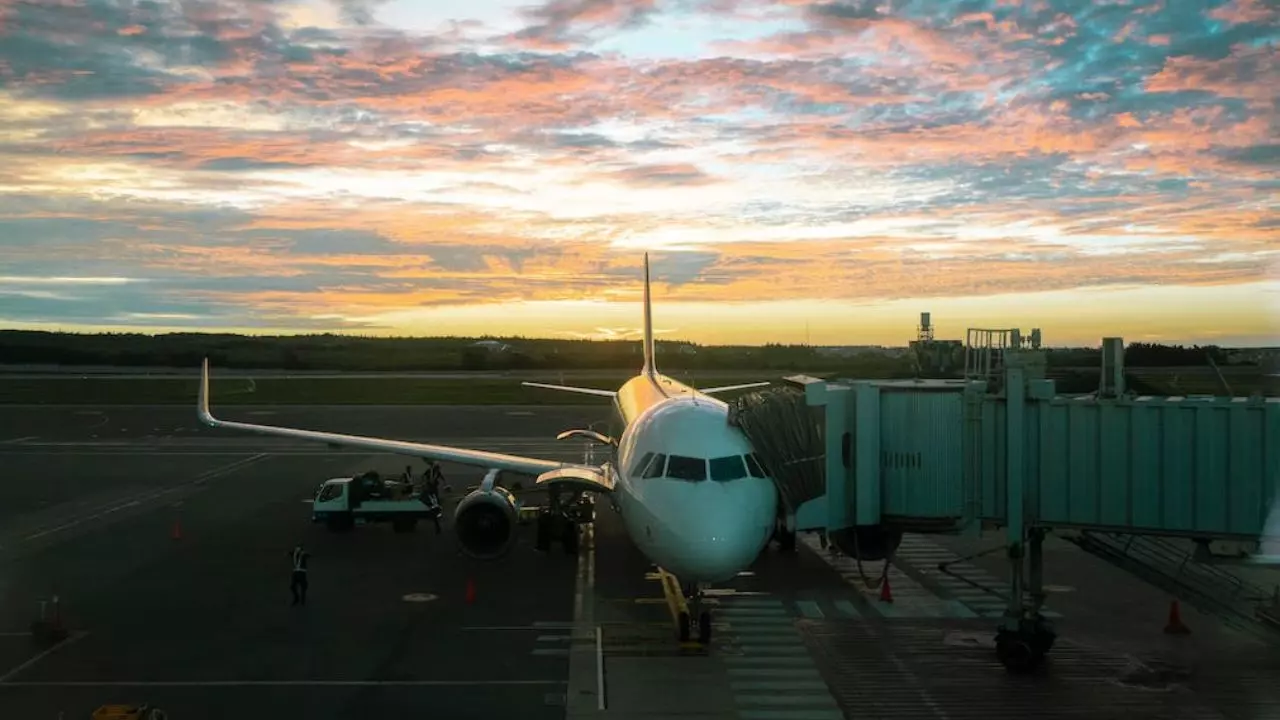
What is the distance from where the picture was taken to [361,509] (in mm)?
32188

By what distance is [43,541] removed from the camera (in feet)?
98.7

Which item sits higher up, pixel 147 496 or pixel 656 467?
pixel 656 467

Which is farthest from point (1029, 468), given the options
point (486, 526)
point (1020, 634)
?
point (486, 526)

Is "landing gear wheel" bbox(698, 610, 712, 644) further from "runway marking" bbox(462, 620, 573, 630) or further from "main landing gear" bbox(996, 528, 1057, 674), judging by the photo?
"main landing gear" bbox(996, 528, 1057, 674)

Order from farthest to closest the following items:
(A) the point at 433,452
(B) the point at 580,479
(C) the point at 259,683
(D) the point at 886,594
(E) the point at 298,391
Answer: (E) the point at 298,391 → (A) the point at 433,452 → (B) the point at 580,479 → (D) the point at 886,594 → (C) the point at 259,683


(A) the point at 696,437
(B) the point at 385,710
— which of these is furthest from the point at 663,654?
(B) the point at 385,710

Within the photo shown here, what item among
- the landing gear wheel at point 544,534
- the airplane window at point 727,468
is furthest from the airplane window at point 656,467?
the landing gear wheel at point 544,534

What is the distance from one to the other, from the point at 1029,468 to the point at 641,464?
25.0ft

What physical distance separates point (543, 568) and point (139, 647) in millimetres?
10383

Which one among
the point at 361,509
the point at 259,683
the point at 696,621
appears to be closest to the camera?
the point at 259,683

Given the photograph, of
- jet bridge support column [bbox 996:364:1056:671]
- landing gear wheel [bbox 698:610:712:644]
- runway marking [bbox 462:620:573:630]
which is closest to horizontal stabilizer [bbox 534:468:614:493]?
runway marking [bbox 462:620:573:630]

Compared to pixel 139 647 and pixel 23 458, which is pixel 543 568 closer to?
pixel 139 647

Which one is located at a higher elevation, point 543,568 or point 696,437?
point 696,437

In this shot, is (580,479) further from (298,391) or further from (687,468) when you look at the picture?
(298,391)
